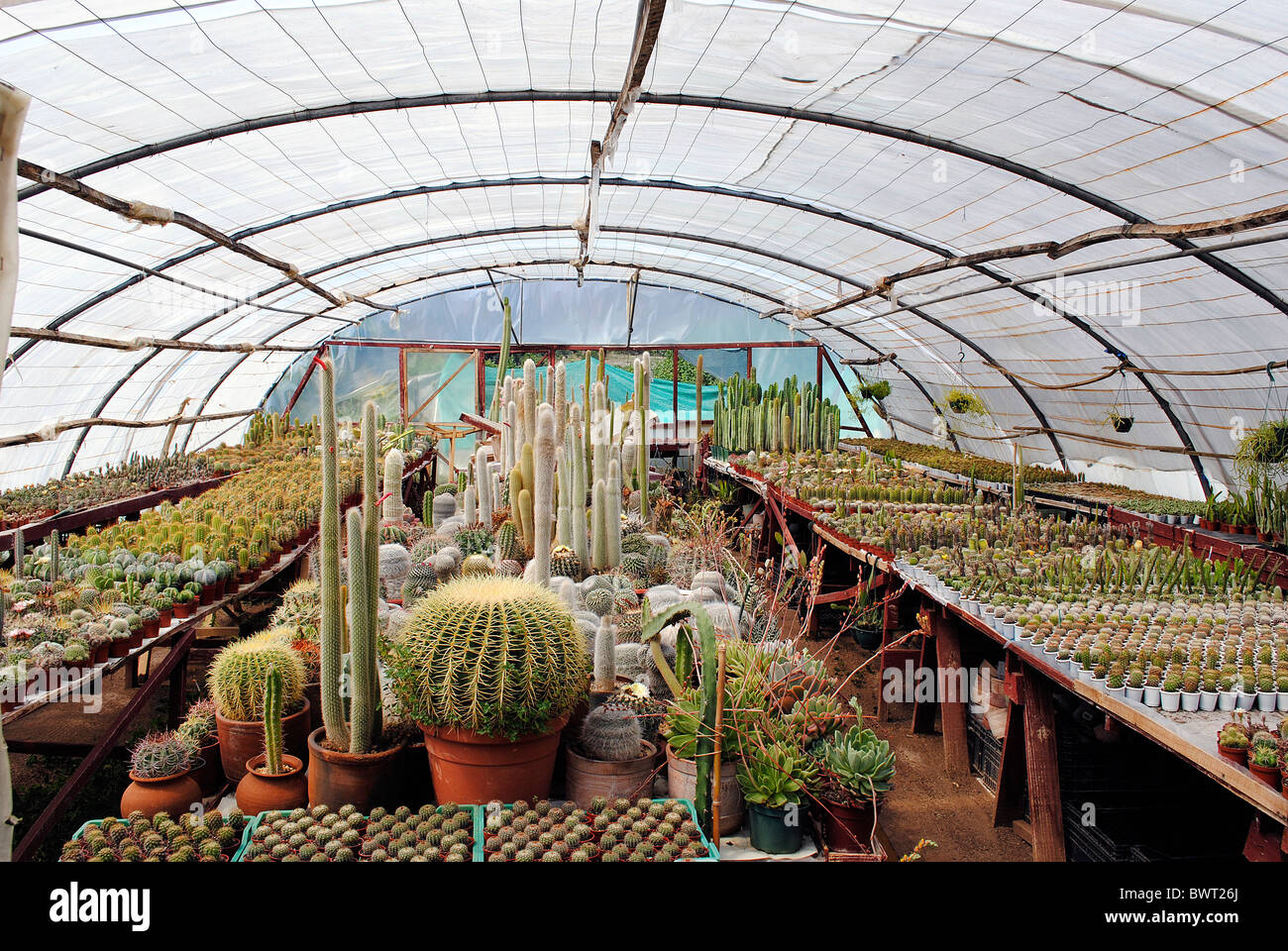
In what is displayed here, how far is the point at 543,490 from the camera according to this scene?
16.3 feet

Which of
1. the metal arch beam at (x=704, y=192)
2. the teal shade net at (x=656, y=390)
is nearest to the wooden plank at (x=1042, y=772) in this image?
the metal arch beam at (x=704, y=192)

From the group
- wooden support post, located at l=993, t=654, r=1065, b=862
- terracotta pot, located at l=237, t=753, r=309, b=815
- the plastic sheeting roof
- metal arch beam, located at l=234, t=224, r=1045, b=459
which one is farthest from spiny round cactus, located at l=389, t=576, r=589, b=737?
metal arch beam, located at l=234, t=224, r=1045, b=459

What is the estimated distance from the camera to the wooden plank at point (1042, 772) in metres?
4.14

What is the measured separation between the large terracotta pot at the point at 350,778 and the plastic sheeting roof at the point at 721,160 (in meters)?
4.05

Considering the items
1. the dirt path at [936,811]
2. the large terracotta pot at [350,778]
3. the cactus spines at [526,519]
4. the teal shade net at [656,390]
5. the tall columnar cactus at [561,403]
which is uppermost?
the teal shade net at [656,390]

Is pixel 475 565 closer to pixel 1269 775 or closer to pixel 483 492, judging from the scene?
pixel 483 492

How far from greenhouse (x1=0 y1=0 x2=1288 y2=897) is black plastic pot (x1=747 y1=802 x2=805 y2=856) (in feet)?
0.06

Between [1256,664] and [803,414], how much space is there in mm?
A: 9731

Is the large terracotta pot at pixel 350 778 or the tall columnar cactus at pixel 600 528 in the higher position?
the tall columnar cactus at pixel 600 528

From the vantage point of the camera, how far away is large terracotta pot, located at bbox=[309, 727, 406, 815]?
10.1ft

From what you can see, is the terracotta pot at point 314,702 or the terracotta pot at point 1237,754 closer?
the terracotta pot at point 1237,754

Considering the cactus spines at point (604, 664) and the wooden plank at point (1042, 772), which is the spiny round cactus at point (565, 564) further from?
the wooden plank at point (1042, 772)

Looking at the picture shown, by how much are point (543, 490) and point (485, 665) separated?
2003mm
